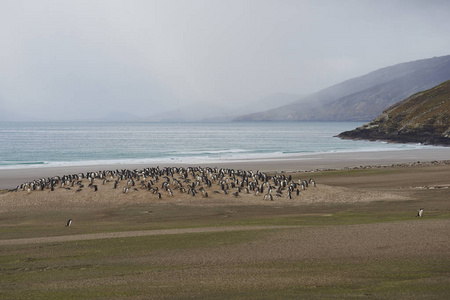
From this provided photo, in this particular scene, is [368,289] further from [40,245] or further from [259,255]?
[40,245]

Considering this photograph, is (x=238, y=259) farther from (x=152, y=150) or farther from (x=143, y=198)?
(x=152, y=150)

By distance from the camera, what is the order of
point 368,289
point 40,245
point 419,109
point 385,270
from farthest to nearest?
point 419,109, point 40,245, point 385,270, point 368,289

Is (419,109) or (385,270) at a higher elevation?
(419,109)

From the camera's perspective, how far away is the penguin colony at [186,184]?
72.8 ft

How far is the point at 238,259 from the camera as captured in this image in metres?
10.3

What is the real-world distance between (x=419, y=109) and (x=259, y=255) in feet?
347

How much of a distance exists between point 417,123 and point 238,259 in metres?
93.7

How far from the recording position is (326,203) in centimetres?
2106

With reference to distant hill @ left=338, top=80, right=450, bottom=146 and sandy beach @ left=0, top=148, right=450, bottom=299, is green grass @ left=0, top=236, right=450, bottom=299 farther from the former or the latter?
distant hill @ left=338, top=80, right=450, bottom=146

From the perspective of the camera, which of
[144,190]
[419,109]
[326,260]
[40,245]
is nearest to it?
[326,260]

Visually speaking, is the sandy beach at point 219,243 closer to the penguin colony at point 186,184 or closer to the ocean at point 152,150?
the penguin colony at point 186,184

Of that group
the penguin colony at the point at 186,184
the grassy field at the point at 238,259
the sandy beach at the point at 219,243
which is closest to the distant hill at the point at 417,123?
the penguin colony at the point at 186,184

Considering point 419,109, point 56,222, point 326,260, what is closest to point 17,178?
point 56,222

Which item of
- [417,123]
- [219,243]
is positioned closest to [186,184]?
[219,243]
